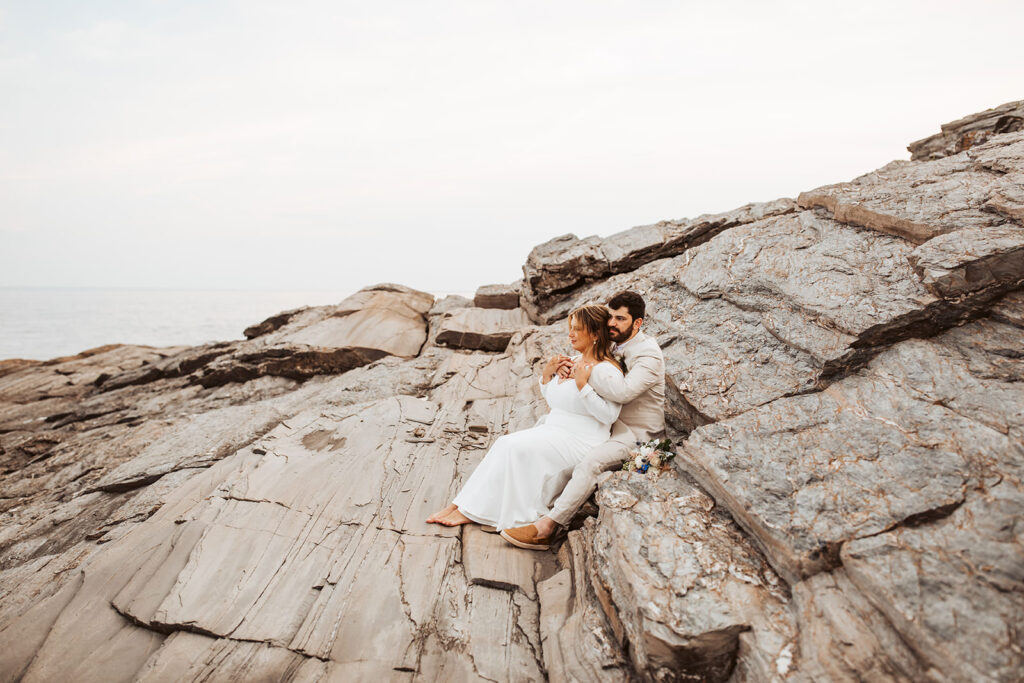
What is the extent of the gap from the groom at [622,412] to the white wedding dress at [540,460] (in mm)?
139

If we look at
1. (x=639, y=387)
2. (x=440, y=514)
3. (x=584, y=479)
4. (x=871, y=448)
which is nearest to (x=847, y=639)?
(x=871, y=448)

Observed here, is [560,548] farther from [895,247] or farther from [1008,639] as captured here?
[895,247]

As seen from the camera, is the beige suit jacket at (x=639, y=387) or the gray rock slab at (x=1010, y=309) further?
the beige suit jacket at (x=639, y=387)

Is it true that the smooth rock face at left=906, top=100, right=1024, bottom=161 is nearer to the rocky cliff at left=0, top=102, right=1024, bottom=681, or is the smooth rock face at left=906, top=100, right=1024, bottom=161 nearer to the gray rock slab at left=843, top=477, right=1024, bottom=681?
the rocky cliff at left=0, top=102, right=1024, bottom=681

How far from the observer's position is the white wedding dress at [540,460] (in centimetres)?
548

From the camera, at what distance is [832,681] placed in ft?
9.16

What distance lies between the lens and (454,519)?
5.84 meters

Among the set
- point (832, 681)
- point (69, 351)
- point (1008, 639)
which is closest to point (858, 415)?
point (1008, 639)

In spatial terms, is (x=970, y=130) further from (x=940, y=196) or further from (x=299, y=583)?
(x=299, y=583)

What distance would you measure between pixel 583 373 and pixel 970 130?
43.0ft

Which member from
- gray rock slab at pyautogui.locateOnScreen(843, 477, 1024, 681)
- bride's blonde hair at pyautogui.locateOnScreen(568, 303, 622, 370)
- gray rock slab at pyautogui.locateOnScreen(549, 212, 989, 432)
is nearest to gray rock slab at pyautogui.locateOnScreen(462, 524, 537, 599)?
bride's blonde hair at pyautogui.locateOnScreen(568, 303, 622, 370)

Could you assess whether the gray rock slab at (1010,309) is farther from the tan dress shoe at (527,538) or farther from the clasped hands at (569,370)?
the tan dress shoe at (527,538)

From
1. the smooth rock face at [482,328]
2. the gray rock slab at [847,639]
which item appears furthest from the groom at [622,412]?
the smooth rock face at [482,328]

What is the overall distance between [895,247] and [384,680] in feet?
25.6
